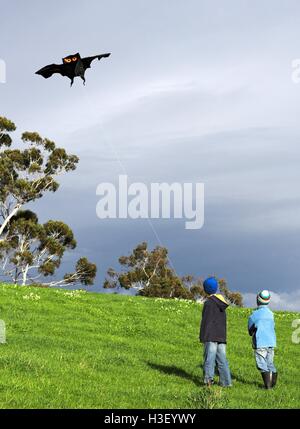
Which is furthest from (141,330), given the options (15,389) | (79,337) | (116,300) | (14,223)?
(14,223)

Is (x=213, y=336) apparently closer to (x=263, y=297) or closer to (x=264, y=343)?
(x=264, y=343)

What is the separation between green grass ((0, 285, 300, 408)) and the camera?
37.7 ft

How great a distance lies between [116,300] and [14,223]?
33135 mm

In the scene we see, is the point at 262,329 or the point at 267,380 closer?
the point at 267,380

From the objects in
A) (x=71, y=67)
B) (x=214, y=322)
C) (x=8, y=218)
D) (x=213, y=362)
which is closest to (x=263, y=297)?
(x=214, y=322)

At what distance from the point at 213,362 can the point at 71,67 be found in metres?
14.5

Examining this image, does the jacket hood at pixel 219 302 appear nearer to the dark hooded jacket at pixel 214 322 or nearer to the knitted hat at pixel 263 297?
the dark hooded jacket at pixel 214 322

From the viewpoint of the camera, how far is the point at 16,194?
2415 inches

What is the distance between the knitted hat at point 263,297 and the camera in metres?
14.9

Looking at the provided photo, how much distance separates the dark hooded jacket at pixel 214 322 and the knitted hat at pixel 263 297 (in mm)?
1379

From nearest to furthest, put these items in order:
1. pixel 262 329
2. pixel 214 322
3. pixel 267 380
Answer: pixel 214 322 < pixel 267 380 < pixel 262 329

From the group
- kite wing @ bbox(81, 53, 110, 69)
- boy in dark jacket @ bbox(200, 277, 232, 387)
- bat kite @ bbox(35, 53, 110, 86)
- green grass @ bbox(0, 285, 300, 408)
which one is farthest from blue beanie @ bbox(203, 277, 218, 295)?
kite wing @ bbox(81, 53, 110, 69)

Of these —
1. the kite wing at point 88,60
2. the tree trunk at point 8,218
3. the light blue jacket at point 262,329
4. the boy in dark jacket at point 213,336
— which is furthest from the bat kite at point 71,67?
the tree trunk at point 8,218

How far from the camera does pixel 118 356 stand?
1641 cm
